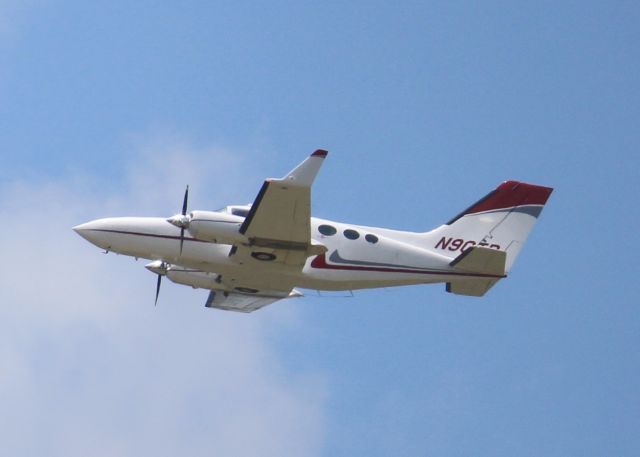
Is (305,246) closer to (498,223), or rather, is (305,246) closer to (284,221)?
(284,221)

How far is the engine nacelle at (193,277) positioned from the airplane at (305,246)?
0.12 feet

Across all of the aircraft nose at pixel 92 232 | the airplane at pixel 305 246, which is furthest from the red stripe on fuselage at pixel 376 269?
the aircraft nose at pixel 92 232

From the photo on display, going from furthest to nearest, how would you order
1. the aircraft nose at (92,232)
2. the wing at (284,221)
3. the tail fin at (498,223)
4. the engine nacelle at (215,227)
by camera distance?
the tail fin at (498,223) < the aircraft nose at (92,232) < the engine nacelle at (215,227) < the wing at (284,221)

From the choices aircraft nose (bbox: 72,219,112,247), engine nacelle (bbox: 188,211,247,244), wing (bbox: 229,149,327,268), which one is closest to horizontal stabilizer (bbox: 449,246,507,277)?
wing (bbox: 229,149,327,268)

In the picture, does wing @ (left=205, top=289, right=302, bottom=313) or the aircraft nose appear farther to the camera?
wing @ (left=205, top=289, right=302, bottom=313)

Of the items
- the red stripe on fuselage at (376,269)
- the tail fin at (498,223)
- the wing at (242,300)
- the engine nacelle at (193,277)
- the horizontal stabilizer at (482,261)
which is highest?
the tail fin at (498,223)

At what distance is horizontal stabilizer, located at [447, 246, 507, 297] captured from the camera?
128 ft

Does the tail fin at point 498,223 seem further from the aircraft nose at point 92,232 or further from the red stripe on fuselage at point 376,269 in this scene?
the aircraft nose at point 92,232

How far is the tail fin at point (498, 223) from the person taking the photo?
42.2m

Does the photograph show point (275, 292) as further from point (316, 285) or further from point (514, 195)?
point (514, 195)

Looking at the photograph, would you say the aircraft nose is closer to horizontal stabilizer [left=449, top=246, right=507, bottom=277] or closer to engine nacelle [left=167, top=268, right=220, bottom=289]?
engine nacelle [left=167, top=268, right=220, bottom=289]

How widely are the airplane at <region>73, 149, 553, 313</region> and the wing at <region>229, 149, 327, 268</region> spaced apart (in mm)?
31

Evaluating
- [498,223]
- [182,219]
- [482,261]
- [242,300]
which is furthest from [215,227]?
[498,223]

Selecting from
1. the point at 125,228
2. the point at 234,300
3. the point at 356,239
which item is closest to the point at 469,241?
the point at 356,239
